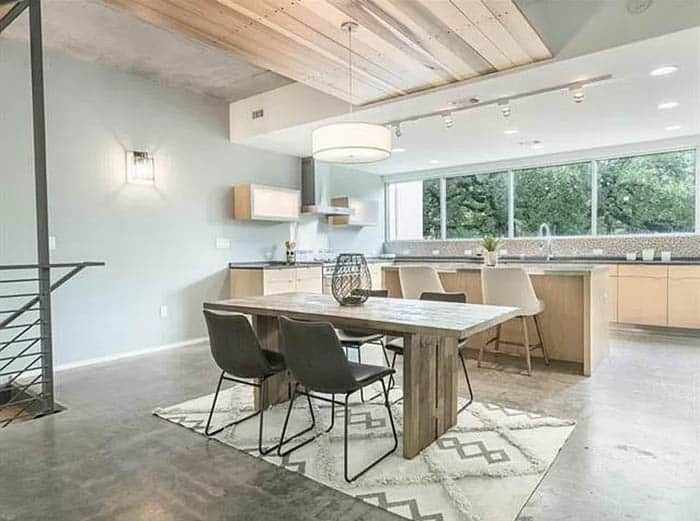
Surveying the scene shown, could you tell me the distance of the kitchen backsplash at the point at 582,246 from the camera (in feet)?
19.6

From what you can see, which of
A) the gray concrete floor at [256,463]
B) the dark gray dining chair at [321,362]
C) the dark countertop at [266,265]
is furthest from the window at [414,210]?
the dark gray dining chair at [321,362]

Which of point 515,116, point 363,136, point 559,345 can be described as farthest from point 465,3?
point 559,345

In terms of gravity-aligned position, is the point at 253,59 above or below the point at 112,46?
below

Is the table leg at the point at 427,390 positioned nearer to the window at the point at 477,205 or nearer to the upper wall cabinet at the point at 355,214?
the upper wall cabinet at the point at 355,214

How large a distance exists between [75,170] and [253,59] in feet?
7.01

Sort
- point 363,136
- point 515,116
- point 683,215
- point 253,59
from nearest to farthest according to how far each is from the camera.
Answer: point 363,136 < point 253,59 < point 515,116 < point 683,215

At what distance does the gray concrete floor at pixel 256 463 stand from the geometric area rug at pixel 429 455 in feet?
0.28

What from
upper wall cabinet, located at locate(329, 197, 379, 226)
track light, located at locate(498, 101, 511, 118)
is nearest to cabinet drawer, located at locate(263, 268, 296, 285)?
upper wall cabinet, located at locate(329, 197, 379, 226)

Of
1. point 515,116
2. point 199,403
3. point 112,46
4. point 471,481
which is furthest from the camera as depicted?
point 515,116

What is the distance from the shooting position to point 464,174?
7723mm

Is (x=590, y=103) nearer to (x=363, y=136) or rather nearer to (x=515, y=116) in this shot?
(x=515, y=116)

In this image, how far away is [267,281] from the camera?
5.52 m

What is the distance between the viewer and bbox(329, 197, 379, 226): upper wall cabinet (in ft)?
23.9

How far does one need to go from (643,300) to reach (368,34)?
471 cm
